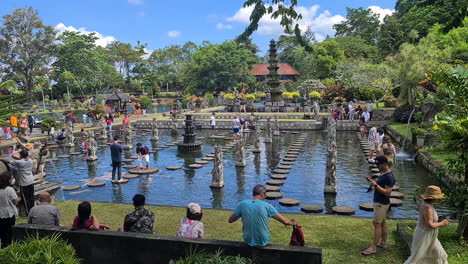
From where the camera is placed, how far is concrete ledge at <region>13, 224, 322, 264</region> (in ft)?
17.0

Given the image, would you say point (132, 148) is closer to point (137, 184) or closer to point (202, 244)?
point (137, 184)

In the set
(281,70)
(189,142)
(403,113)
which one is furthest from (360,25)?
(189,142)

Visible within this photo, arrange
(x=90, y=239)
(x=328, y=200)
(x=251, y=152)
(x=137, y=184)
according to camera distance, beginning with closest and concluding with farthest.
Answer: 1. (x=90, y=239)
2. (x=328, y=200)
3. (x=137, y=184)
4. (x=251, y=152)

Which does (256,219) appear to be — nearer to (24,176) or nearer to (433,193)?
(433,193)

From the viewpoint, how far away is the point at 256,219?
16.8ft

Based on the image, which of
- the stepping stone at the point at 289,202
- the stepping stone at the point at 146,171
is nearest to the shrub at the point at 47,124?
the stepping stone at the point at 146,171

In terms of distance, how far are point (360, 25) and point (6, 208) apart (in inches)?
3322

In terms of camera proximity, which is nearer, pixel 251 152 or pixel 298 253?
pixel 298 253

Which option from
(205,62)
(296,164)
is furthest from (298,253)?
(205,62)

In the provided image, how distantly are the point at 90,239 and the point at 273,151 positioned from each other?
53.7ft

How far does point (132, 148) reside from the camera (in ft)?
76.3

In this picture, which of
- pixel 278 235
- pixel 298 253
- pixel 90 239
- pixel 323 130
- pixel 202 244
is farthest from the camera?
pixel 323 130

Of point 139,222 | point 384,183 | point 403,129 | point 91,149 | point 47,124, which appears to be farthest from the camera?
point 47,124

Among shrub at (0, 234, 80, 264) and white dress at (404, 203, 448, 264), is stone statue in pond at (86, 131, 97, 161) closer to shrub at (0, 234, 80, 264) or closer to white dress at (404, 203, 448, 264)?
shrub at (0, 234, 80, 264)
